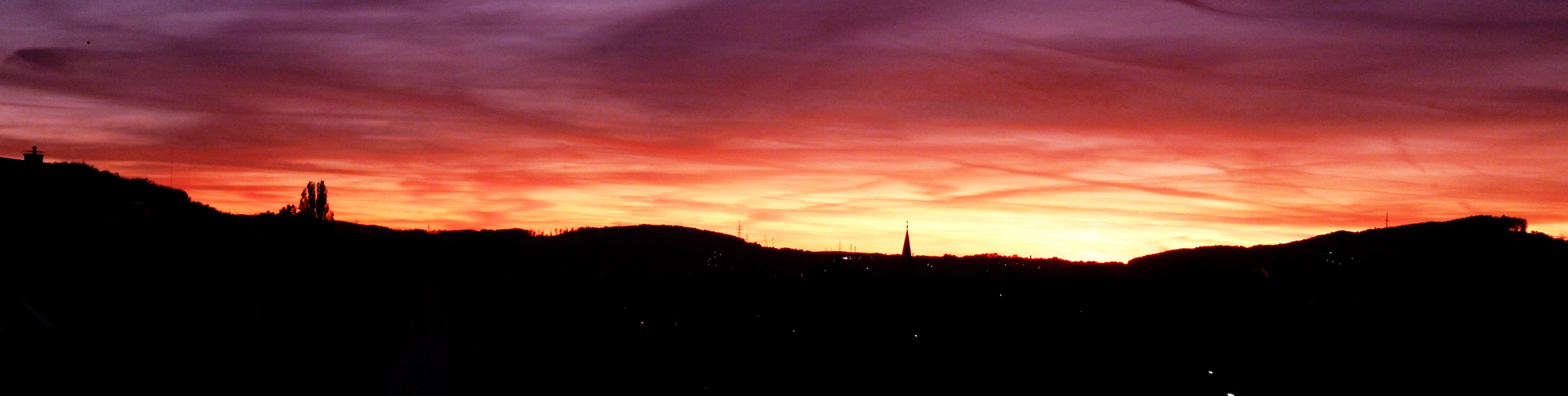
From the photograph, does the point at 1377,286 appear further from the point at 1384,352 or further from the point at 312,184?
the point at 312,184

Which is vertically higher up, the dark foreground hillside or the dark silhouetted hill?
the dark silhouetted hill

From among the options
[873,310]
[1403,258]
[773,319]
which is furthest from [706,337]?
[1403,258]

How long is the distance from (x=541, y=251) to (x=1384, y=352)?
73801 mm

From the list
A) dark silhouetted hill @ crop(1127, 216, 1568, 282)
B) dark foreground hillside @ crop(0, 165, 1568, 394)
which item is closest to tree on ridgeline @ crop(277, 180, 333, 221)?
dark foreground hillside @ crop(0, 165, 1568, 394)

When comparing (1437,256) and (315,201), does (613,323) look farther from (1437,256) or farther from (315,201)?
(1437,256)

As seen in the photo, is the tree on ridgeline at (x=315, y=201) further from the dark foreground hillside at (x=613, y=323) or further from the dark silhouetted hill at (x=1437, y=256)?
the dark silhouetted hill at (x=1437, y=256)

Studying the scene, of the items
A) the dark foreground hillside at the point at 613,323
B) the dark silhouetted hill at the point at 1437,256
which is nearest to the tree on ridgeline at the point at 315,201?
the dark foreground hillside at the point at 613,323

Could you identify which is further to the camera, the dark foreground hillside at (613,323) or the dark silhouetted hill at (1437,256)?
the dark silhouetted hill at (1437,256)

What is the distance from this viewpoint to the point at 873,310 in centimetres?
5591

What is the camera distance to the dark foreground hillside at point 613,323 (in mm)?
17953

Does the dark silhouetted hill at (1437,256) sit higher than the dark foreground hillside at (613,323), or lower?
higher

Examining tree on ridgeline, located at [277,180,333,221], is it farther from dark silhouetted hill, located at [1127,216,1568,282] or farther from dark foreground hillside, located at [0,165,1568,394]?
dark silhouetted hill, located at [1127,216,1568,282]

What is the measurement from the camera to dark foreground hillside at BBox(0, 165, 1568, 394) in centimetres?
1795

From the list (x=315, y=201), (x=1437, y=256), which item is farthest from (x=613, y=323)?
(x=1437, y=256)
